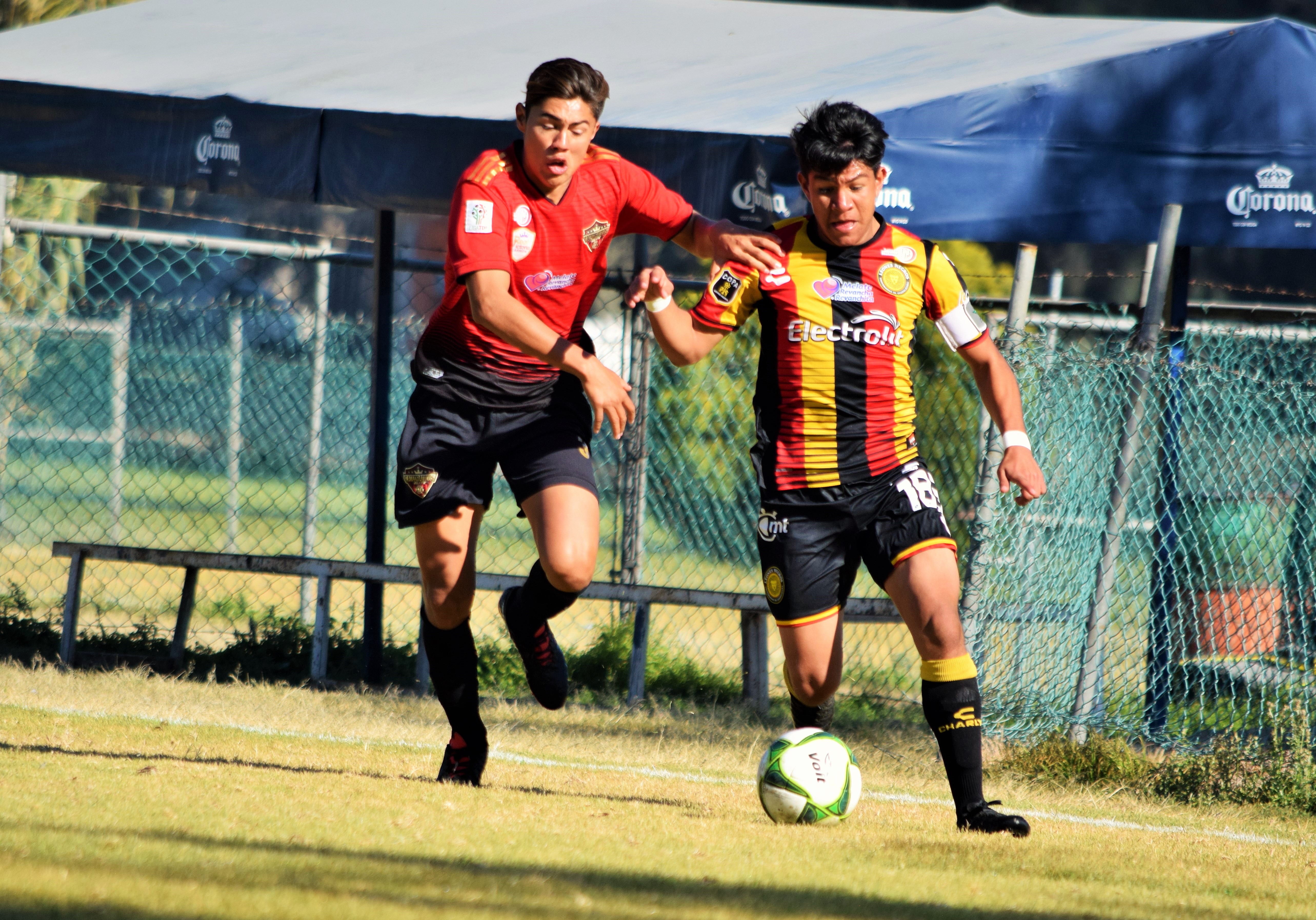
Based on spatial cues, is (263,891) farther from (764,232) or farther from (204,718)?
(204,718)

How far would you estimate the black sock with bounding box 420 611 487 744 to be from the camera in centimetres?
493

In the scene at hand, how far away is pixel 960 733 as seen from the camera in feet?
14.4

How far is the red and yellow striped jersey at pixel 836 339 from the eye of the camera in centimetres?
454

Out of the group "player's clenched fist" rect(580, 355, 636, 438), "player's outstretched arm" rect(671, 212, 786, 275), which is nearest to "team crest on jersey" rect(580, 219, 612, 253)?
"player's outstretched arm" rect(671, 212, 786, 275)

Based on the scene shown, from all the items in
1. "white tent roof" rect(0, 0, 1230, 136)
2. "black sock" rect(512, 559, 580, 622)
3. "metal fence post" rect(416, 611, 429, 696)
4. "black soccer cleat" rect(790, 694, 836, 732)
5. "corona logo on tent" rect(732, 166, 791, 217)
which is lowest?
"metal fence post" rect(416, 611, 429, 696)

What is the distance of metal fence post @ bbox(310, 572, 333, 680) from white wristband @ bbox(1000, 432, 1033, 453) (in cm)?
421

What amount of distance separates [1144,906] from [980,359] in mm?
1755

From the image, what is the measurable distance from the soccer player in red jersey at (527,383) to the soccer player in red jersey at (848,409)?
0.63ft

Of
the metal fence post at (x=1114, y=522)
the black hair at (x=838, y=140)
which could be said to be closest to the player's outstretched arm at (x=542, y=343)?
the black hair at (x=838, y=140)

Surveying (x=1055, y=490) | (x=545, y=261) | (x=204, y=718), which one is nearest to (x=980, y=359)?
(x=545, y=261)

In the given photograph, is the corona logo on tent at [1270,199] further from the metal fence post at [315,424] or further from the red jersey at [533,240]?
the metal fence post at [315,424]

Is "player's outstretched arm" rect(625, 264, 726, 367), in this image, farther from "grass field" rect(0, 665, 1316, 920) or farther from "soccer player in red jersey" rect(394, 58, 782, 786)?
"grass field" rect(0, 665, 1316, 920)

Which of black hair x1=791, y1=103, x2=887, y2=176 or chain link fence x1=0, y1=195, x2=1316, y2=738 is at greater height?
black hair x1=791, y1=103, x2=887, y2=176

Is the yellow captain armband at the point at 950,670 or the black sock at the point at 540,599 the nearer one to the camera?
the yellow captain armband at the point at 950,670
